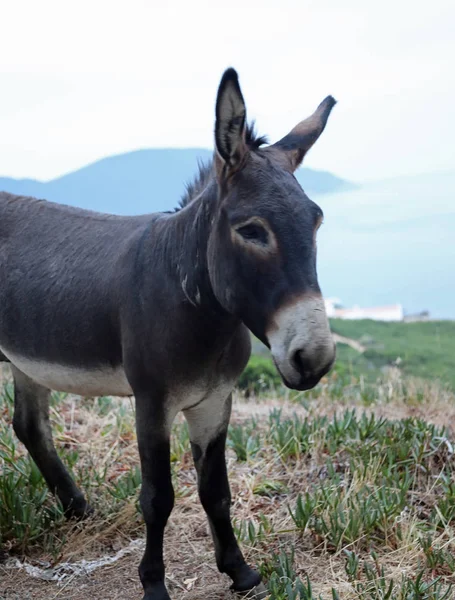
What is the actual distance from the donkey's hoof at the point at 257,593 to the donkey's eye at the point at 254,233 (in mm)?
1566

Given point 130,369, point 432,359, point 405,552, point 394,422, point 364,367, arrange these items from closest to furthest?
1. point 130,369
2. point 405,552
3. point 394,422
4. point 364,367
5. point 432,359

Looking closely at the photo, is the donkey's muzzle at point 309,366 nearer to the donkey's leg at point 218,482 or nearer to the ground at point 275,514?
the donkey's leg at point 218,482

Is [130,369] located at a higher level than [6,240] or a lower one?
lower

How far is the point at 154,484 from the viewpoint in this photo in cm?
297

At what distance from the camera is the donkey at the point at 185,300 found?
245 cm

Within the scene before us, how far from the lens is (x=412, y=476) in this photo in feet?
13.9

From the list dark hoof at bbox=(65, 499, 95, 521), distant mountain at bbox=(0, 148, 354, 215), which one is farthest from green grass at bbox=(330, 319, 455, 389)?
dark hoof at bbox=(65, 499, 95, 521)

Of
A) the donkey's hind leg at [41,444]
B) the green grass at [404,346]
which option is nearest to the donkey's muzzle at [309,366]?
the donkey's hind leg at [41,444]

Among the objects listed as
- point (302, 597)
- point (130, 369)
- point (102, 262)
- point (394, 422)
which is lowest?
point (302, 597)

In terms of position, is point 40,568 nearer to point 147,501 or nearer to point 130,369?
point 147,501

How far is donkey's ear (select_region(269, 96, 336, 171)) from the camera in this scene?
2760mm

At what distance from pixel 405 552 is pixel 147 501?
125 centimetres

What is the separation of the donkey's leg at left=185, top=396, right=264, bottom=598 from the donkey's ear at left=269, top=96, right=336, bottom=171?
99 centimetres

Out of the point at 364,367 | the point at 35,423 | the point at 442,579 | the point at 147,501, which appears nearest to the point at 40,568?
the point at 35,423
